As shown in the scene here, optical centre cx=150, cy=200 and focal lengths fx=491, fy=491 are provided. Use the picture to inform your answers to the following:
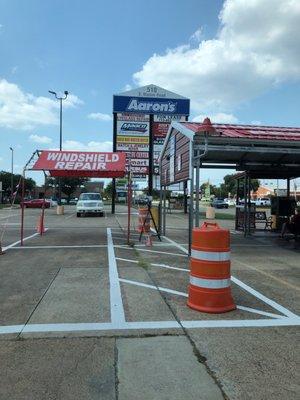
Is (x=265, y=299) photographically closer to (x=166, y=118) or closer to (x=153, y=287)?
(x=153, y=287)

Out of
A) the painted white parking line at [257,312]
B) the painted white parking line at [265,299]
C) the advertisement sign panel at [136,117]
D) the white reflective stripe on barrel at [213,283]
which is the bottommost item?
the painted white parking line at [257,312]

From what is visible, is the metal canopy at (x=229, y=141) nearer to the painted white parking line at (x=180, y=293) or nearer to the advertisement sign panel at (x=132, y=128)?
the painted white parking line at (x=180, y=293)

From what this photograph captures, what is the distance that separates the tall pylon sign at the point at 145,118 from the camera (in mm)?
37125

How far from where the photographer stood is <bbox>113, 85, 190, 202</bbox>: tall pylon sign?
37125 millimetres

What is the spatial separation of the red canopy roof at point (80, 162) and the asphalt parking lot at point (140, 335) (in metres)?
5.94

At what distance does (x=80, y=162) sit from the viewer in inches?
661

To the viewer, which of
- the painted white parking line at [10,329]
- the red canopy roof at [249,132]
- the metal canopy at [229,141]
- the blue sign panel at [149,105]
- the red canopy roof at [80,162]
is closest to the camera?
the painted white parking line at [10,329]

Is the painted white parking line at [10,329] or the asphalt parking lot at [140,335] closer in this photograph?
the asphalt parking lot at [140,335]

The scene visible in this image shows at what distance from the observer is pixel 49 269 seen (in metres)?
10.5

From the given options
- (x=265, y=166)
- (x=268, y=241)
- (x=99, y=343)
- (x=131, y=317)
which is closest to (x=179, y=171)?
(x=268, y=241)

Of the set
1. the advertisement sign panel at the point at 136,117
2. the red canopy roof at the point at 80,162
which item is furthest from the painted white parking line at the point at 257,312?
the advertisement sign panel at the point at 136,117

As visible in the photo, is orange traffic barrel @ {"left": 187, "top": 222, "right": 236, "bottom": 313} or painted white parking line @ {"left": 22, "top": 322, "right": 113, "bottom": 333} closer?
painted white parking line @ {"left": 22, "top": 322, "right": 113, "bottom": 333}

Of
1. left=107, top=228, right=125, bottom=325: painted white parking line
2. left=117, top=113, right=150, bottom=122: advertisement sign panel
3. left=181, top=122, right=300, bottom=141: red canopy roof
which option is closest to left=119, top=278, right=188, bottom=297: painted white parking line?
left=107, top=228, right=125, bottom=325: painted white parking line

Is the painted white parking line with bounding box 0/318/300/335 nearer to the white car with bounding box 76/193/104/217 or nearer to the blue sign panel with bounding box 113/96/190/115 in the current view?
the white car with bounding box 76/193/104/217
